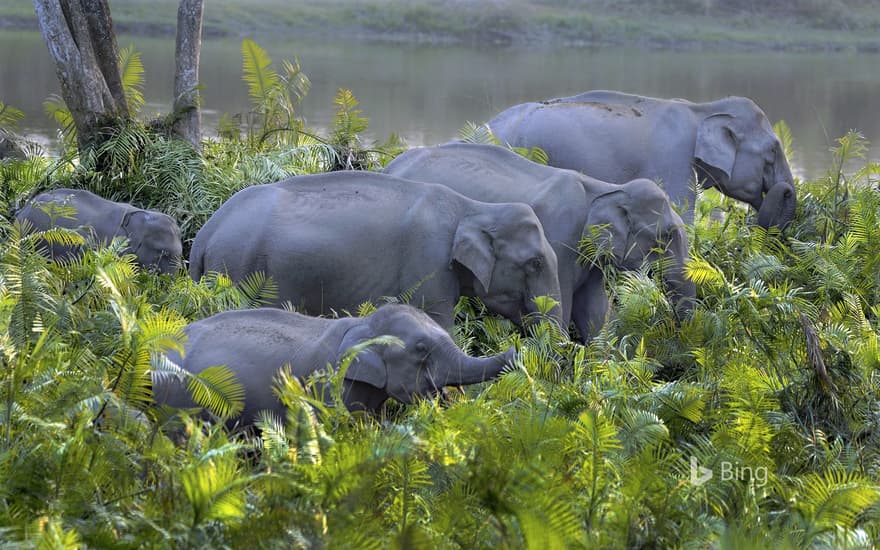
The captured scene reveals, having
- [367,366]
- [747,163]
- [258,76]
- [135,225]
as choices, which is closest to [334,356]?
[367,366]

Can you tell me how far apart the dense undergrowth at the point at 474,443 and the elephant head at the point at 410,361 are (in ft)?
0.41

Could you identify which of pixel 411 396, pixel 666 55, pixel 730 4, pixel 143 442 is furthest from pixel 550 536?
pixel 730 4

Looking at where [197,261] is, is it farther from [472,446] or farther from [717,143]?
[717,143]

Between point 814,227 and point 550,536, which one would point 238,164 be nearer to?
point 814,227

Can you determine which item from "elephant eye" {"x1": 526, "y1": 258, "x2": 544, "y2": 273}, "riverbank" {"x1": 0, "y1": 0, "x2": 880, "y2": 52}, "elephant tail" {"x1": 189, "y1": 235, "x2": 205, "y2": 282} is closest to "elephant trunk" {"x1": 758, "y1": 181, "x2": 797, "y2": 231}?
"elephant eye" {"x1": 526, "y1": 258, "x2": 544, "y2": 273}

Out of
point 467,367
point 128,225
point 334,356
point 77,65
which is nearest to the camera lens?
point 467,367

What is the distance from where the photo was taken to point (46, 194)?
7566 millimetres

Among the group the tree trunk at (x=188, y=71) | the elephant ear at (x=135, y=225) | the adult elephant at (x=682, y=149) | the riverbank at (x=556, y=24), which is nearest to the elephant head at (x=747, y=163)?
the adult elephant at (x=682, y=149)

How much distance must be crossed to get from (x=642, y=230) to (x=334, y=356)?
282 centimetres

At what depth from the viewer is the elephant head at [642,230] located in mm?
7012

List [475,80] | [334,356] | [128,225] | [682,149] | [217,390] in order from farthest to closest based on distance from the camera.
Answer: [475,80] → [682,149] → [128,225] → [334,356] → [217,390]

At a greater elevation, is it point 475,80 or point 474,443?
point 474,443

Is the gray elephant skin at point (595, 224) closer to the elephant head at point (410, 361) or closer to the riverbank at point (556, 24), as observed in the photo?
Result: the elephant head at point (410, 361)

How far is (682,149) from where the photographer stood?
9211mm
